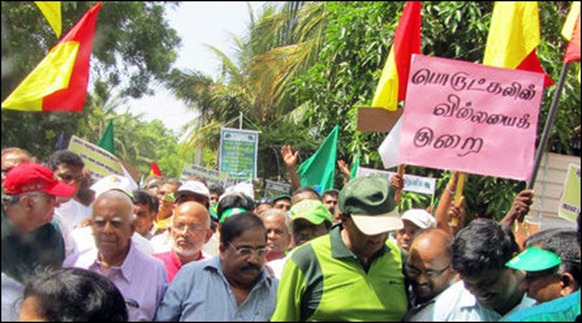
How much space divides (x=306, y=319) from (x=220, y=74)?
1.17m

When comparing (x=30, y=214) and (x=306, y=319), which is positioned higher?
(x=30, y=214)

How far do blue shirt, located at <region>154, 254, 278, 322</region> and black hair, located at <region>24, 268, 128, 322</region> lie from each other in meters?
0.56

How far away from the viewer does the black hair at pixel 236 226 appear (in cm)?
306

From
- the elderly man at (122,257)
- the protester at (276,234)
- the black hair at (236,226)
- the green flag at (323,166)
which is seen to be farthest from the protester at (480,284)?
the green flag at (323,166)

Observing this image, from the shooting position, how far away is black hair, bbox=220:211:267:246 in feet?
10.0

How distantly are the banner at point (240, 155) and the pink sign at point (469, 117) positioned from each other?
5.33m

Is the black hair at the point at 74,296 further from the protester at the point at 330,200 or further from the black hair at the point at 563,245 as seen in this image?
the protester at the point at 330,200

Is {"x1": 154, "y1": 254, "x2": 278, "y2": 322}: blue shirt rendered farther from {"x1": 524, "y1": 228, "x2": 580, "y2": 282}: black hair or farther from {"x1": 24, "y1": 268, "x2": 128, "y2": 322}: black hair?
{"x1": 524, "y1": 228, "x2": 580, "y2": 282}: black hair

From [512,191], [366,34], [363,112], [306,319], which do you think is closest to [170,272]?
[306,319]

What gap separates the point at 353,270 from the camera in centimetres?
286

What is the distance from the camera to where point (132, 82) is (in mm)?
2189

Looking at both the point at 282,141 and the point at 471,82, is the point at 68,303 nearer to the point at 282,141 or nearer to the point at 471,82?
the point at 471,82

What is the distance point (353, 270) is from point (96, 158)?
3.45 feet

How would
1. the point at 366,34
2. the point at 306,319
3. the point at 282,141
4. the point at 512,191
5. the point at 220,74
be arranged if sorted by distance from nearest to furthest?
the point at 306,319
the point at 220,74
the point at 512,191
the point at 366,34
the point at 282,141
